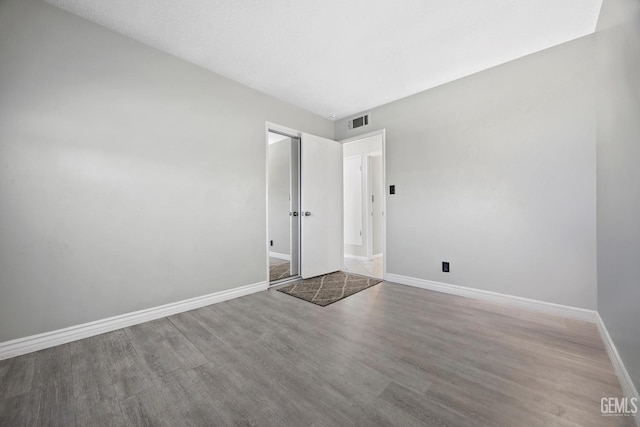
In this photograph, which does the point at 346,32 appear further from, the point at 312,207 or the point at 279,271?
the point at 279,271

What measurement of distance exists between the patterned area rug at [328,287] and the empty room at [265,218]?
2.7 inches

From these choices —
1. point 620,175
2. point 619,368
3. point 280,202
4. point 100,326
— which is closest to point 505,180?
point 620,175

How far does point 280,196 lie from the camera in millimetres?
5281

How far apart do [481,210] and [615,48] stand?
5.28ft

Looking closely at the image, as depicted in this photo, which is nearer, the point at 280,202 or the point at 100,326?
the point at 100,326

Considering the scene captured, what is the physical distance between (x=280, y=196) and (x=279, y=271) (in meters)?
1.69

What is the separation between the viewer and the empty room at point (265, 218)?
1395 millimetres

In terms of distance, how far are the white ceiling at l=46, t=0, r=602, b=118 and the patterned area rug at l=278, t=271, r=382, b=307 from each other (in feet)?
8.64

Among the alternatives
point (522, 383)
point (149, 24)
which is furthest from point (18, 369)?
point (522, 383)

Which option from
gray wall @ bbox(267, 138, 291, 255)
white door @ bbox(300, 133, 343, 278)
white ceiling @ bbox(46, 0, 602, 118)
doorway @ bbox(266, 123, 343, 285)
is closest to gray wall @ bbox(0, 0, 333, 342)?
white ceiling @ bbox(46, 0, 602, 118)

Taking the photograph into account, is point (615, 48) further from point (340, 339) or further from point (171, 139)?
point (171, 139)

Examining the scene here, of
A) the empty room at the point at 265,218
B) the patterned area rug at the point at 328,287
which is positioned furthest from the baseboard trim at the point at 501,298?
the patterned area rug at the point at 328,287

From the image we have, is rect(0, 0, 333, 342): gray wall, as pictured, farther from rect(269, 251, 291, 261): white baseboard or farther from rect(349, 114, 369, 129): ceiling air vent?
rect(269, 251, 291, 261): white baseboard

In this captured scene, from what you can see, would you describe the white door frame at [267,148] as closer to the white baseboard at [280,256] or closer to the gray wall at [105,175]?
the gray wall at [105,175]
